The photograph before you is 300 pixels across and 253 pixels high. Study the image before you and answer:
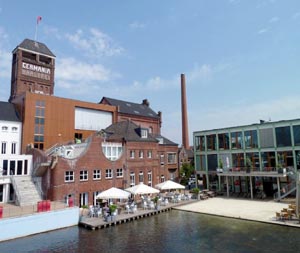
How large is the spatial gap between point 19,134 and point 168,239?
23239 millimetres

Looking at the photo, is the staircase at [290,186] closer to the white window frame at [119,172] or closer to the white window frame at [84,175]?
the white window frame at [119,172]

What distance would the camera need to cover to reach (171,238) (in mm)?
16047

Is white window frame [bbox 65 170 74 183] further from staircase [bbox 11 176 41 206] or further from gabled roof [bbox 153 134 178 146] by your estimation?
gabled roof [bbox 153 134 178 146]

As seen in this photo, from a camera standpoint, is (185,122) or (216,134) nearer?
(216,134)

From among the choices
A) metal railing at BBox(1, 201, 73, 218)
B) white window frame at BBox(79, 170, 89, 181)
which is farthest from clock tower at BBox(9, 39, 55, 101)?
metal railing at BBox(1, 201, 73, 218)

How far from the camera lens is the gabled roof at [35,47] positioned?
142ft

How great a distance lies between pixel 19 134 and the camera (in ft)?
98.4

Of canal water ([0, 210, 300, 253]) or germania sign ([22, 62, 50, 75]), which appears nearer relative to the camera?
canal water ([0, 210, 300, 253])

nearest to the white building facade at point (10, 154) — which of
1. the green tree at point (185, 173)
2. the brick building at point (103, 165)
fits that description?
the brick building at point (103, 165)

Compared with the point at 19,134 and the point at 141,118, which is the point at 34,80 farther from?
the point at 141,118

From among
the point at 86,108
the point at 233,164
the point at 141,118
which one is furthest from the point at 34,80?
the point at 233,164

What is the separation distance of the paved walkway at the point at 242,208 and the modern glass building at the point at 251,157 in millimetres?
2795

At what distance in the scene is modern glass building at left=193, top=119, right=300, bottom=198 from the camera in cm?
2839

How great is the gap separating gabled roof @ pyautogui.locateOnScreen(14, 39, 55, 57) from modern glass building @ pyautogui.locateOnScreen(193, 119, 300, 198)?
31.7 m
